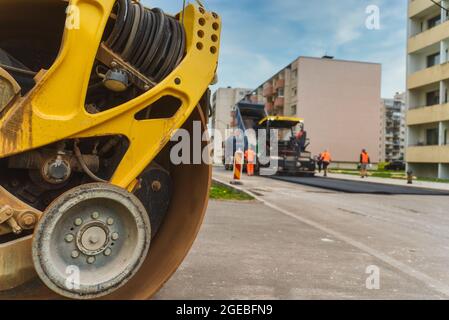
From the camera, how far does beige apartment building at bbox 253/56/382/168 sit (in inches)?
2176

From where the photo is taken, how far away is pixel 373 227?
629 centimetres

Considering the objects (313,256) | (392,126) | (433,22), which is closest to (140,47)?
(313,256)

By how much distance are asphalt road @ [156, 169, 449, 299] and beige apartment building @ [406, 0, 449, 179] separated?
24504 mm

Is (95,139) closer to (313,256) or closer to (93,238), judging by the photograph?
(93,238)

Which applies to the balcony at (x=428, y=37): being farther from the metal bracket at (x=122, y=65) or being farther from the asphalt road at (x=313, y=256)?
the metal bracket at (x=122, y=65)

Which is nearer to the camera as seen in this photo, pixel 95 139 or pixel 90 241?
pixel 90 241

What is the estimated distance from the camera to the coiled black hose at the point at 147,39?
2.20 metres

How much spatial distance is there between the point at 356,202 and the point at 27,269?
345 inches

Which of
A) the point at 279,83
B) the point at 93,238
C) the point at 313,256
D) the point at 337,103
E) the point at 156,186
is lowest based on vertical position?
the point at 313,256

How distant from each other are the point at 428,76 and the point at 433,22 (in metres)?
4.90

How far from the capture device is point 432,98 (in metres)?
32.7

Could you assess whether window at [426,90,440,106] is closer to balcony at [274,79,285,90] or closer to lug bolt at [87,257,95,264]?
balcony at [274,79,285,90]

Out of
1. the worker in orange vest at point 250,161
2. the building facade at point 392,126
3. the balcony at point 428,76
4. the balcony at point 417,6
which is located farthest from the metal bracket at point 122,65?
the building facade at point 392,126

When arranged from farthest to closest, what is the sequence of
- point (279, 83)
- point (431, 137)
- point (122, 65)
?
1. point (279, 83)
2. point (431, 137)
3. point (122, 65)
